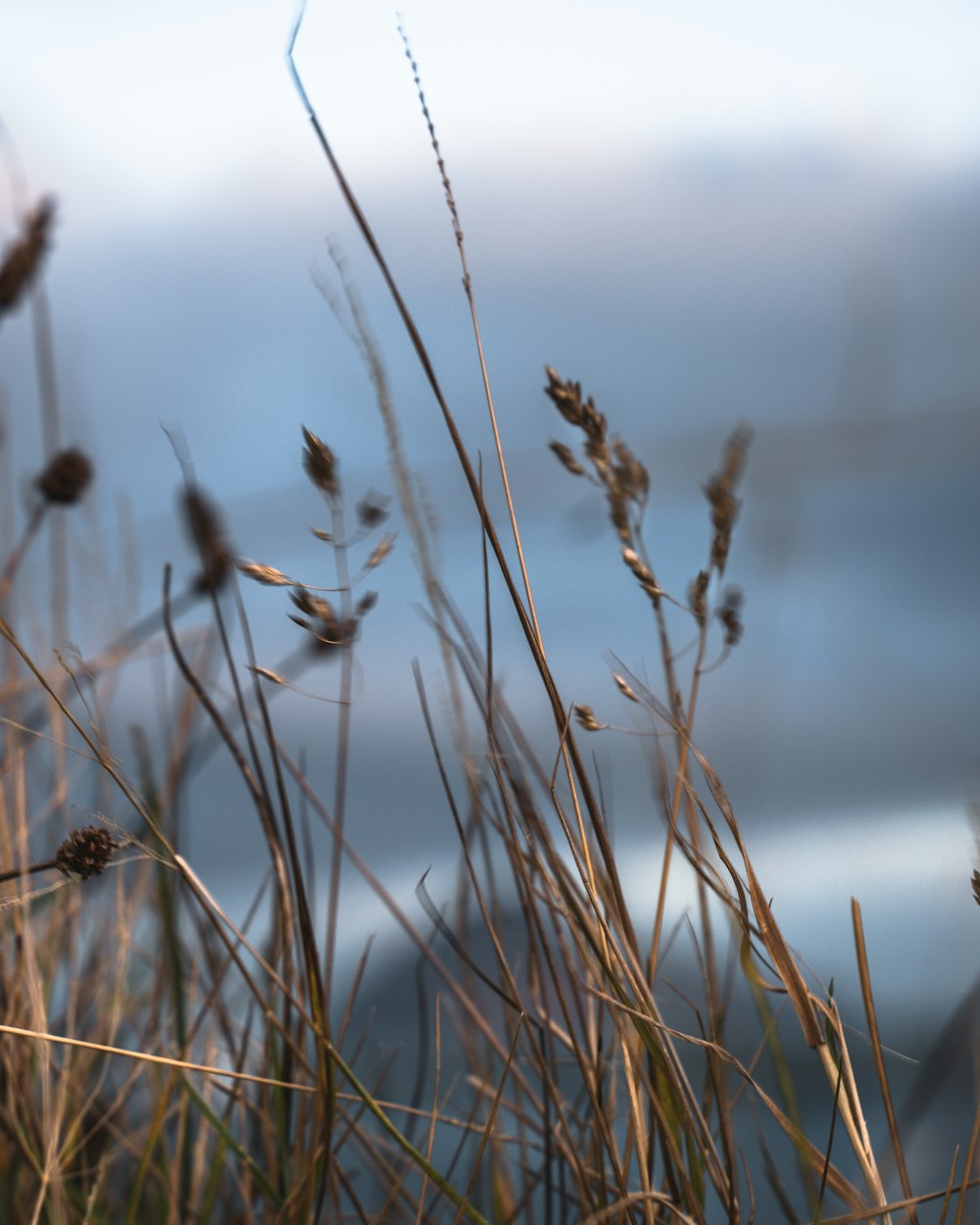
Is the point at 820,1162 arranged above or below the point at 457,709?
below

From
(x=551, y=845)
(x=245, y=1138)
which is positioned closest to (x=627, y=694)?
(x=551, y=845)

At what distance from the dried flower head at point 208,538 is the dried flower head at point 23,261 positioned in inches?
7.5

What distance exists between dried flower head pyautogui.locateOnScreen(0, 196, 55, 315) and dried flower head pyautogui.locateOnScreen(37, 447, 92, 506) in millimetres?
106

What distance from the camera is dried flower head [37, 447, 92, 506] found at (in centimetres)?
77

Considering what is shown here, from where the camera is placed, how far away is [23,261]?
2.44 feet

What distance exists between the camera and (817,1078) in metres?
0.72

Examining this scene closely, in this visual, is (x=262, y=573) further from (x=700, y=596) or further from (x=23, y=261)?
(x=23, y=261)

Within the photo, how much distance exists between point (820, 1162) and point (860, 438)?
34cm

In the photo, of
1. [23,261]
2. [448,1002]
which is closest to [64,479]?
[23,261]

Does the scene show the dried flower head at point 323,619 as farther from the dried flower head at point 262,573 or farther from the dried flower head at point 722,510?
the dried flower head at point 722,510

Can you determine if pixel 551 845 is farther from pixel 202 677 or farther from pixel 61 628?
pixel 61 628

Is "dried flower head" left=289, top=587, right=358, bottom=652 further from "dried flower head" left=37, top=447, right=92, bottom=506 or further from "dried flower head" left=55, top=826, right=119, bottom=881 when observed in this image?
"dried flower head" left=37, top=447, right=92, bottom=506

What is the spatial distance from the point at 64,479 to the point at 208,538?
0.77 feet

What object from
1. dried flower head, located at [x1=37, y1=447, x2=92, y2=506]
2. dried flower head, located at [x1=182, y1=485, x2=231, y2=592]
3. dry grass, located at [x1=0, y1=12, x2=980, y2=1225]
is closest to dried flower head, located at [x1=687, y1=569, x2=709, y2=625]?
dry grass, located at [x1=0, y1=12, x2=980, y2=1225]
